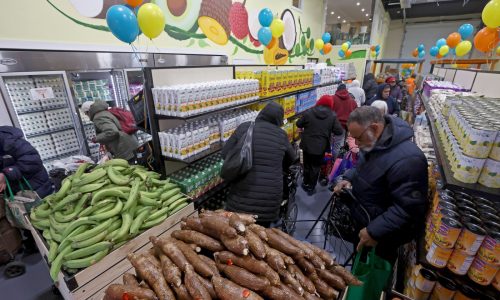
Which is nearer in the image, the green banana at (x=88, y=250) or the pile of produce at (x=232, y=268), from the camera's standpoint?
the pile of produce at (x=232, y=268)

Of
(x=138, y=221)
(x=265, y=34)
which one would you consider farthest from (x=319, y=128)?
(x=138, y=221)

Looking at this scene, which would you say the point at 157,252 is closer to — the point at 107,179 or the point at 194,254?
the point at 194,254

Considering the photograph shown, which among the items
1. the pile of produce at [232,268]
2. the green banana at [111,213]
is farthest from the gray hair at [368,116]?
the green banana at [111,213]

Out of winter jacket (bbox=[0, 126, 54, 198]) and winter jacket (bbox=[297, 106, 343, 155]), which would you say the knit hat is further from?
winter jacket (bbox=[0, 126, 54, 198])

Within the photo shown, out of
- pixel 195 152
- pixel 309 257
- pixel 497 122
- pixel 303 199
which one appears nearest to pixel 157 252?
pixel 309 257

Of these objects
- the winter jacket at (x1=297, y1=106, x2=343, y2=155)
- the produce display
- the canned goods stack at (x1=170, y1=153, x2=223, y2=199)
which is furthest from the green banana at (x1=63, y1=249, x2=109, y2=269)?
the winter jacket at (x1=297, y1=106, x2=343, y2=155)

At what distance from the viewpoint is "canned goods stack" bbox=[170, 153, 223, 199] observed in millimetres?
3047

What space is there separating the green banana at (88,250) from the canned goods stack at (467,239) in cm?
251

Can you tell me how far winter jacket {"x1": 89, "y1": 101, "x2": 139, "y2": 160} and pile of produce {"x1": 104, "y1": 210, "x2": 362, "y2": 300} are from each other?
2795 mm

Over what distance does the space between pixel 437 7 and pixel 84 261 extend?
71.1 ft

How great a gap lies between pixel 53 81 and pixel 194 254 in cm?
442

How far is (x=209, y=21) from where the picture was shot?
19.2 feet

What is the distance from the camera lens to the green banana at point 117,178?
7.93 feet

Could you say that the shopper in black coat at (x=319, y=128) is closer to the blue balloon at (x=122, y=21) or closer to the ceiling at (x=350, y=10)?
the blue balloon at (x=122, y=21)
